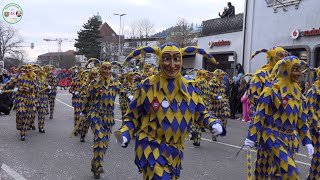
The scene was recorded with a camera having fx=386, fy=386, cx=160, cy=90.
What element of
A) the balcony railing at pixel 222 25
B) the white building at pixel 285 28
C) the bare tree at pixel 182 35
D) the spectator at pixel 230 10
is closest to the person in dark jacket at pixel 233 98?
the white building at pixel 285 28

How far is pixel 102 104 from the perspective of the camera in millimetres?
6906

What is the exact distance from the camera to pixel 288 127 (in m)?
4.93

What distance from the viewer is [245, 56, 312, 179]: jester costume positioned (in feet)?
16.0

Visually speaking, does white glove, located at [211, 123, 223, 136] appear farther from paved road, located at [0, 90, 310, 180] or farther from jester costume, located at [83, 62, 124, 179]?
jester costume, located at [83, 62, 124, 179]

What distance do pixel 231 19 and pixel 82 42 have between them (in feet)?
155

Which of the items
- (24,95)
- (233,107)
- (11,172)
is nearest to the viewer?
(11,172)

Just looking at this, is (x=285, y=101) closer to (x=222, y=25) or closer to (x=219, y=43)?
(x=219, y=43)

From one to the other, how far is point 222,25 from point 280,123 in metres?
20.4

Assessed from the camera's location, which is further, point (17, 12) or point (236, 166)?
point (17, 12)

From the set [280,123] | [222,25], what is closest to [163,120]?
[280,123]

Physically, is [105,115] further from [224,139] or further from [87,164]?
[224,139]

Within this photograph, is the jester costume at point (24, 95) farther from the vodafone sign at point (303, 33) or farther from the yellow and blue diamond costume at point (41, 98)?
the vodafone sign at point (303, 33)

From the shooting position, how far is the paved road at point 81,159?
22.1ft

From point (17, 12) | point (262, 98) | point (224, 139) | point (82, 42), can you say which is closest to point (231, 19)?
point (17, 12)
